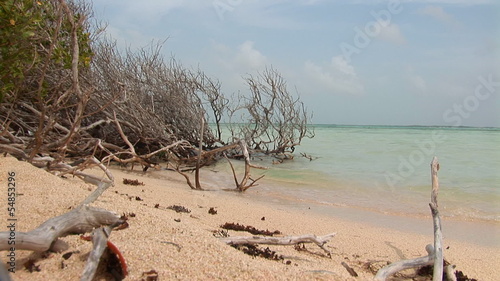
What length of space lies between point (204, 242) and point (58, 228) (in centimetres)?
96

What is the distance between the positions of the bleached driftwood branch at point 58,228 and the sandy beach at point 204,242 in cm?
8

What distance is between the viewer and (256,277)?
2514 millimetres

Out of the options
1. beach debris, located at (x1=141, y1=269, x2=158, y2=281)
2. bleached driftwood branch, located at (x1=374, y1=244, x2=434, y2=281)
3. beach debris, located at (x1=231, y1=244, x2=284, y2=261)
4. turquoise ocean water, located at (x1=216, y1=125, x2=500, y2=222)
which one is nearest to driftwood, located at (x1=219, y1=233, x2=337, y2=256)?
A: beach debris, located at (x1=231, y1=244, x2=284, y2=261)

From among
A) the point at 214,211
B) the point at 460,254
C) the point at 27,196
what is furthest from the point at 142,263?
the point at 460,254

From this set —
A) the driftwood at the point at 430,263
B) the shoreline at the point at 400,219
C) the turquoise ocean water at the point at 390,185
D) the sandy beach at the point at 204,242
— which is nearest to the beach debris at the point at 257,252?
the sandy beach at the point at 204,242

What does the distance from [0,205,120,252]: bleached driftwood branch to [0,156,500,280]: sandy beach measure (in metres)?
0.08

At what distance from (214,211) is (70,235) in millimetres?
2905

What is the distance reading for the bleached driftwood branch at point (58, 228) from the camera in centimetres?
248

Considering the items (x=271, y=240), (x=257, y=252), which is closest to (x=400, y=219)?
(x=271, y=240)

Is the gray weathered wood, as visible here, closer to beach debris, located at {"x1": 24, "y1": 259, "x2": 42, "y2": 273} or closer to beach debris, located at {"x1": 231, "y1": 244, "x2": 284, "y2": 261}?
beach debris, located at {"x1": 24, "y1": 259, "x2": 42, "y2": 273}

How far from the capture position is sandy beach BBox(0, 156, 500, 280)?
255cm

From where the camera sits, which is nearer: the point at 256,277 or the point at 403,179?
the point at 256,277

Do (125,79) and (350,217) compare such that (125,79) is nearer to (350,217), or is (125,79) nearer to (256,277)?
(350,217)

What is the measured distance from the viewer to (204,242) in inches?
116
